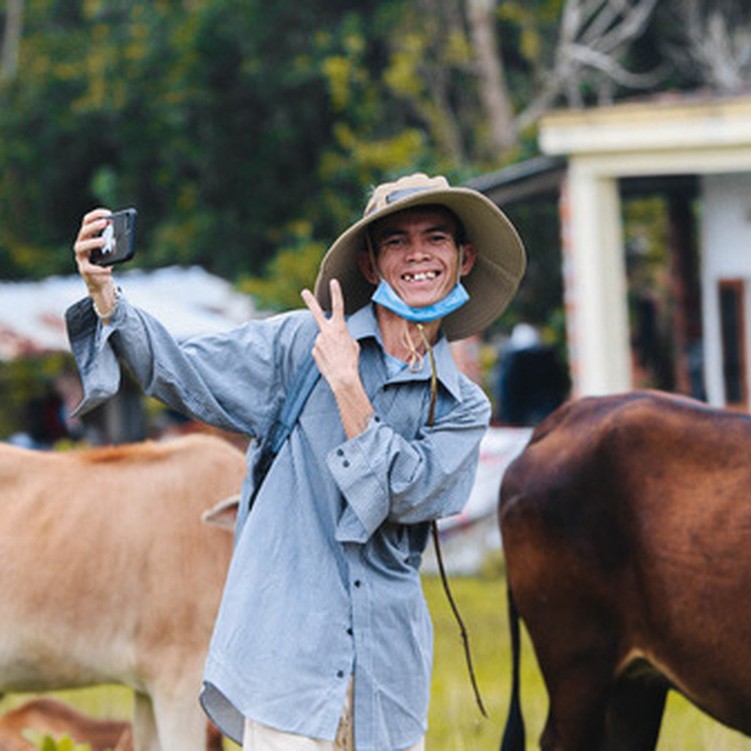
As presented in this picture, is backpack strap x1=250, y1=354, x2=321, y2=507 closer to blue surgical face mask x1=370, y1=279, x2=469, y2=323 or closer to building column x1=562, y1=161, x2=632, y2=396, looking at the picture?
blue surgical face mask x1=370, y1=279, x2=469, y2=323

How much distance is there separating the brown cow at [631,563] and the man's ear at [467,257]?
1.95 meters

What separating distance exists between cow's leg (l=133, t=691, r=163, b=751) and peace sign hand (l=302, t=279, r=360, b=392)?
9.88ft

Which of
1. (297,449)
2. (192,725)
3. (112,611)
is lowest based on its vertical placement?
(192,725)

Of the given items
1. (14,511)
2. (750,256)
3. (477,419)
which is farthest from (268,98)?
(477,419)

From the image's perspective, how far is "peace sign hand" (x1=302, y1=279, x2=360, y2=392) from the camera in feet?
12.4

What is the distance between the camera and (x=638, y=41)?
76.4 ft

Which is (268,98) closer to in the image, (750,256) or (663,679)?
(750,256)

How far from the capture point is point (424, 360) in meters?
3.96

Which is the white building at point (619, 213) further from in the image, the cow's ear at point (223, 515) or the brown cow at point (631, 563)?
the cow's ear at point (223, 515)

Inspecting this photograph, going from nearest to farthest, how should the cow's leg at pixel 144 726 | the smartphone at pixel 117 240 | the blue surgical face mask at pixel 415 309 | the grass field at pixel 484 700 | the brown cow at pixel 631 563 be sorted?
1. the smartphone at pixel 117 240
2. the blue surgical face mask at pixel 415 309
3. the brown cow at pixel 631 563
4. the cow's leg at pixel 144 726
5. the grass field at pixel 484 700

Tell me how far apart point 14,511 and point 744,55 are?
55.9ft

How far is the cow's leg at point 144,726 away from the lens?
650 centimetres

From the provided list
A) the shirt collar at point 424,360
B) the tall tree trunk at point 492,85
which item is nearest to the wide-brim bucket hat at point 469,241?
the shirt collar at point 424,360

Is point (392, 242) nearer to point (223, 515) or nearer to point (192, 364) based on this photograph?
point (192, 364)
